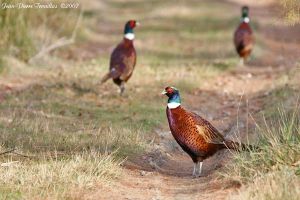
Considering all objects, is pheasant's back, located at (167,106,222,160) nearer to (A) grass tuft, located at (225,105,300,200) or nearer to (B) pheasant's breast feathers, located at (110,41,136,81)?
(A) grass tuft, located at (225,105,300,200)

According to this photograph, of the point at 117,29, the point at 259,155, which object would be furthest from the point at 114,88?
the point at 117,29

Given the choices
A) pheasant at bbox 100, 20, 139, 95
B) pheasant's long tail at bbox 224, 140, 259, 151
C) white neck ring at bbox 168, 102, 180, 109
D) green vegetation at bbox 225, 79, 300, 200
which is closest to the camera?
green vegetation at bbox 225, 79, 300, 200

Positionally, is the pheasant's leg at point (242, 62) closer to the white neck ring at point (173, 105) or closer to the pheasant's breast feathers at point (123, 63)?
the pheasant's breast feathers at point (123, 63)

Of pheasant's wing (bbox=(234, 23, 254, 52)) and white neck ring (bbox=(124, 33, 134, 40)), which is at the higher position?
white neck ring (bbox=(124, 33, 134, 40))

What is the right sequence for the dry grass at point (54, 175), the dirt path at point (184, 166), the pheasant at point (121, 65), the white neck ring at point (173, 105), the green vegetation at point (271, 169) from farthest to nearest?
the pheasant at point (121, 65) < the white neck ring at point (173, 105) < the dirt path at point (184, 166) < the dry grass at point (54, 175) < the green vegetation at point (271, 169)

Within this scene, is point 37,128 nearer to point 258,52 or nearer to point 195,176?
point 195,176

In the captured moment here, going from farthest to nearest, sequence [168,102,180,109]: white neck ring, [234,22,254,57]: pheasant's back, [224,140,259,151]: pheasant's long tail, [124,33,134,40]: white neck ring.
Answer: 1. [234,22,254,57]: pheasant's back
2. [124,33,134,40]: white neck ring
3. [168,102,180,109]: white neck ring
4. [224,140,259,151]: pheasant's long tail

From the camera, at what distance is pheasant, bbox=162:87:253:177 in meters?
8.95

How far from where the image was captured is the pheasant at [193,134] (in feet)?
29.3

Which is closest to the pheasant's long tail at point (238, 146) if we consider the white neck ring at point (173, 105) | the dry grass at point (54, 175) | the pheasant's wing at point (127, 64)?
the white neck ring at point (173, 105)

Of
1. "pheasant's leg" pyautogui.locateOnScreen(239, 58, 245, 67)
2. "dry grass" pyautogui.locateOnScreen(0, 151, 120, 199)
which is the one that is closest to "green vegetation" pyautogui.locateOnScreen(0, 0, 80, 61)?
"pheasant's leg" pyautogui.locateOnScreen(239, 58, 245, 67)

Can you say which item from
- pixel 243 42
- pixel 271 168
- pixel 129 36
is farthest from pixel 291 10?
pixel 243 42

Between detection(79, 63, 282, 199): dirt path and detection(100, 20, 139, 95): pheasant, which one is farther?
detection(100, 20, 139, 95): pheasant

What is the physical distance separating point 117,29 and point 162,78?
10171 mm
